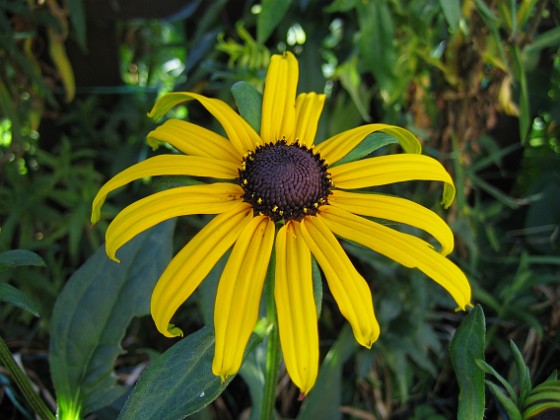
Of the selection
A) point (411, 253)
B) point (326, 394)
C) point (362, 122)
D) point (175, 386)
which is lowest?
point (326, 394)

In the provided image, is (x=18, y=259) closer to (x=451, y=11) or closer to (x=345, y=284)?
(x=345, y=284)

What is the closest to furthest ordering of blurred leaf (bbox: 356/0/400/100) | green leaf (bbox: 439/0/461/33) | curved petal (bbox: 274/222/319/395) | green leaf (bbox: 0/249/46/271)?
curved petal (bbox: 274/222/319/395) < green leaf (bbox: 0/249/46/271) < green leaf (bbox: 439/0/461/33) < blurred leaf (bbox: 356/0/400/100)

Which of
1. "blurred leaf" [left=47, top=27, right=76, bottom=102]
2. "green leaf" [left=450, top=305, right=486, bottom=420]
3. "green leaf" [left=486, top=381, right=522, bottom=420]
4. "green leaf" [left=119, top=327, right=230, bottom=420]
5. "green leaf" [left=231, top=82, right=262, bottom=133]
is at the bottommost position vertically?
"green leaf" [left=486, top=381, right=522, bottom=420]

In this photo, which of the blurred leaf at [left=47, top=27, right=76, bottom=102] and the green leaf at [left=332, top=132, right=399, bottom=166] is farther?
the blurred leaf at [left=47, top=27, right=76, bottom=102]

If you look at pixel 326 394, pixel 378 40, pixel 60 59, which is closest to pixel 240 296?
pixel 326 394

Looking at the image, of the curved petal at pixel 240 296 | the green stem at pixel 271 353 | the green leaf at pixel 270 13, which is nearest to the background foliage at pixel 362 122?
the green leaf at pixel 270 13

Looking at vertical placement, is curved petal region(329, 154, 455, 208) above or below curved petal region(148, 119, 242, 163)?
below

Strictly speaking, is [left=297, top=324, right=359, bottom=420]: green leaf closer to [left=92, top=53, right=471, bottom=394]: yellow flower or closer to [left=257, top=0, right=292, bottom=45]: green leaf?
Answer: [left=92, top=53, right=471, bottom=394]: yellow flower

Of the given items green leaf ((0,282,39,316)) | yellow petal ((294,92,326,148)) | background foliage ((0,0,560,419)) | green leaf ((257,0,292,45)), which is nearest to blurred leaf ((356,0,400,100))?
background foliage ((0,0,560,419))
